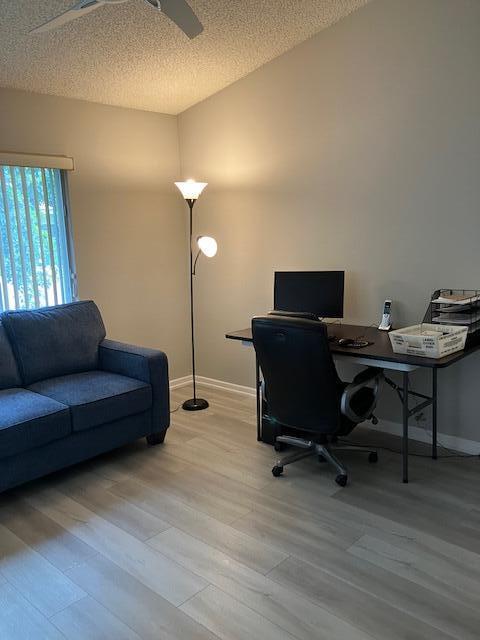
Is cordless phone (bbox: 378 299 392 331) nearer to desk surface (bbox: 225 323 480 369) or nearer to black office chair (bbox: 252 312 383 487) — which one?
desk surface (bbox: 225 323 480 369)

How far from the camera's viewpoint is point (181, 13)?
2.20 metres

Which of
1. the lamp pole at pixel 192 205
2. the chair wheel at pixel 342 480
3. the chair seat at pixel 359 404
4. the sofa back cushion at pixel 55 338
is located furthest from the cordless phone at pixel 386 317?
the sofa back cushion at pixel 55 338

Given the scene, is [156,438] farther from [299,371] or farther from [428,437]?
[428,437]

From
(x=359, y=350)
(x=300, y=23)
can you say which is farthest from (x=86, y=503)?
(x=300, y=23)

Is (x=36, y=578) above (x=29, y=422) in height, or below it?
below

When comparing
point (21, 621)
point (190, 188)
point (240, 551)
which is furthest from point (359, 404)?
point (190, 188)

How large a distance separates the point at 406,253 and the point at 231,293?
1.62 m

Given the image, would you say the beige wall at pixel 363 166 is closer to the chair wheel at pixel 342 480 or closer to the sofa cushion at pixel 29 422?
the chair wheel at pixel 342 480

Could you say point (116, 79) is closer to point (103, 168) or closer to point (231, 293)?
point (103, 168)

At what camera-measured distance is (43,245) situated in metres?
3.73

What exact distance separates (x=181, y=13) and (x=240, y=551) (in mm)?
2367

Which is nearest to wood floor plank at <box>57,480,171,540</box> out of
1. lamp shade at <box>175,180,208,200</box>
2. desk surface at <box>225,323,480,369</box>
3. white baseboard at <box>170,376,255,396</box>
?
desk surface at <box>225,323,480,369</box>

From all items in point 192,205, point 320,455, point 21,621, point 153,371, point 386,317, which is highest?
point 192,205

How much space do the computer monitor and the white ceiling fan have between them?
1680 mm
